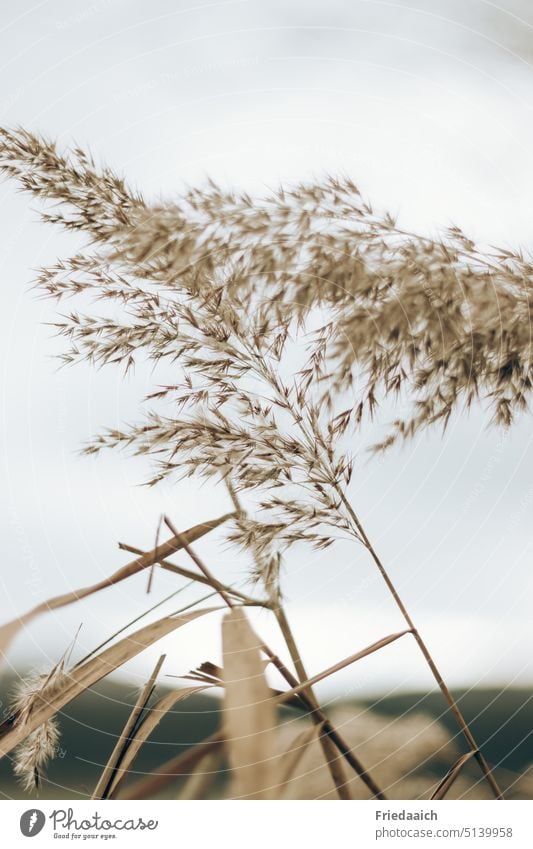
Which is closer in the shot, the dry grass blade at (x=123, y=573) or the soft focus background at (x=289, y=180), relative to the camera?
the dry grass blade at (x=123, y=573)

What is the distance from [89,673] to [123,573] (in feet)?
0.40

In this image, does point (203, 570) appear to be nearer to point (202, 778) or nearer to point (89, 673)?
point (89, 673)

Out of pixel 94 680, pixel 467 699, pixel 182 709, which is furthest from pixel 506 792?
pixel 94 680

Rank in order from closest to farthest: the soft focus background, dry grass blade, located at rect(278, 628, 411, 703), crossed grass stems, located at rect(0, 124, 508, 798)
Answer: dry grass blade, located at rect(278, 628, 411, 703), crossed grass stems, located at rect(0, 124, 508, 798), the soft focus background

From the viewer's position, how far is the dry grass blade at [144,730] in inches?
33.2

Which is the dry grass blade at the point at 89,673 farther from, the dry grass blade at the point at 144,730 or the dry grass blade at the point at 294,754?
the dry grass blade at the point at 294,754

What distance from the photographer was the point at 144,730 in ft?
2.81

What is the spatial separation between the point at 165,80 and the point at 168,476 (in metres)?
0.60

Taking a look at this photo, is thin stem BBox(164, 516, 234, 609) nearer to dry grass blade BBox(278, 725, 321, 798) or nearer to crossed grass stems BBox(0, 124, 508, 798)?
crossed grass stems BBox(0, 124, 508, 798)

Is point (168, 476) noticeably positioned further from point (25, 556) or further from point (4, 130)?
point (4, 130)

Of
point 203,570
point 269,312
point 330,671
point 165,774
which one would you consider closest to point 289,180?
point 269,312
